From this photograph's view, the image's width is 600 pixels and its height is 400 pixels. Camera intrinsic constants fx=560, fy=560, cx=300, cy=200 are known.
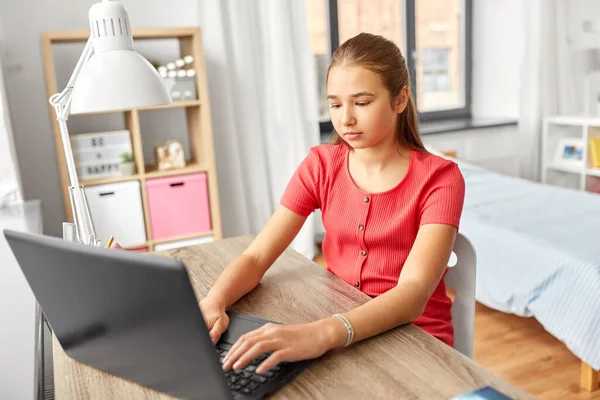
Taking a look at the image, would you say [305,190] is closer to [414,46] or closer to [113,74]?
[113,74]

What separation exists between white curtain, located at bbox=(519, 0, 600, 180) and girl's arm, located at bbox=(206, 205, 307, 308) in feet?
10.2

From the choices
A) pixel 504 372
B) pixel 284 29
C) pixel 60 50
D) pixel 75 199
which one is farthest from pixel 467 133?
pixel 75 199

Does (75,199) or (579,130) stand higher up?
(75,199)

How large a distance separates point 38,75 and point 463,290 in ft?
7.95

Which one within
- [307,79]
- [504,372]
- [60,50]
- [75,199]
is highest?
[60,50]

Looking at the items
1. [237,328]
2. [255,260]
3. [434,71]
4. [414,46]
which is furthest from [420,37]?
[237,328]

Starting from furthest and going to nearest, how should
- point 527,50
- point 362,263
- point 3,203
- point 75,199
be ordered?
1. point 527,50
2. point 3,203
3. point 362,263
4. point 75,199

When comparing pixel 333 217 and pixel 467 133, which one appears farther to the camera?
pixel 467 133

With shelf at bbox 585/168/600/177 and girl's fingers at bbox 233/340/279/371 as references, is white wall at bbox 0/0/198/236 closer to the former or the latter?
girl's fingers at bbox 233/340/279/371

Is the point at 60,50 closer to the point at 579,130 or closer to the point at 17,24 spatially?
the point at 17,24

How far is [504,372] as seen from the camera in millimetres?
2104

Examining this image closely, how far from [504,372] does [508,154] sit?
2.25 meters

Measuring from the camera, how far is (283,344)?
0.83 meters

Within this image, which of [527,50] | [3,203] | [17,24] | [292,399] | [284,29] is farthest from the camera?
[527,50]
